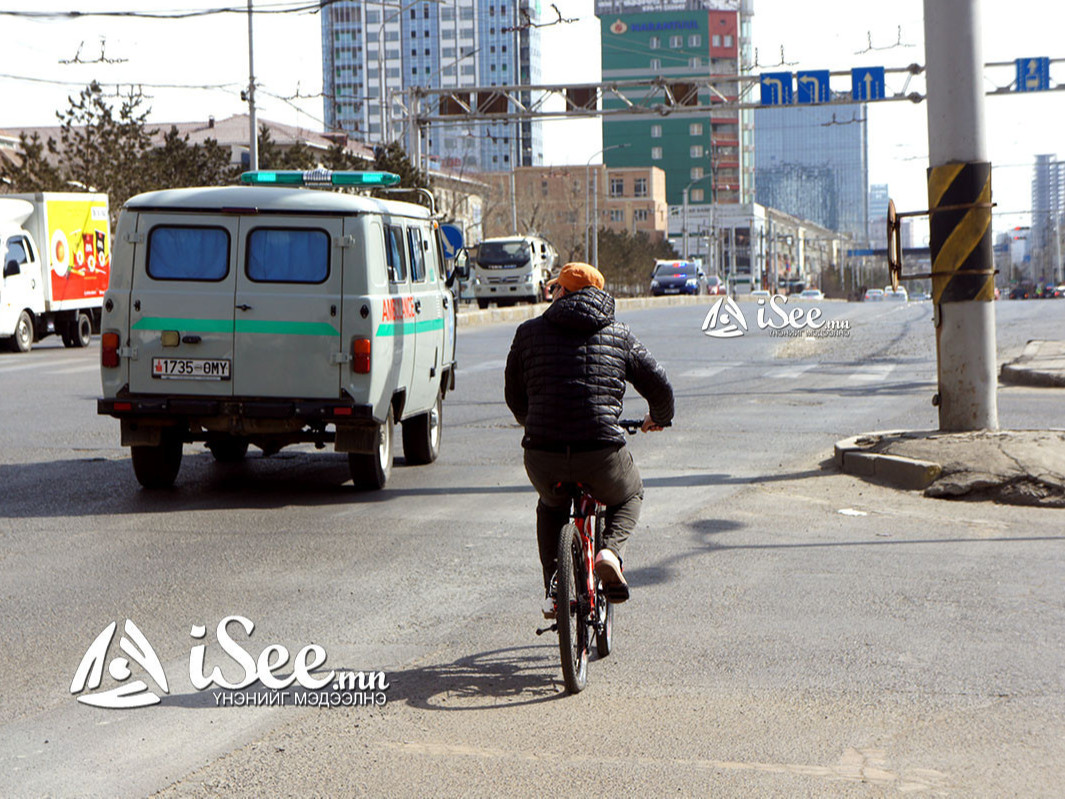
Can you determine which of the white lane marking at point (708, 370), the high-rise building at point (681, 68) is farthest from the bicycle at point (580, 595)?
the high-rise building at point (681, 68)

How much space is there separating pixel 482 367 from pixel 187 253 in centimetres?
1343

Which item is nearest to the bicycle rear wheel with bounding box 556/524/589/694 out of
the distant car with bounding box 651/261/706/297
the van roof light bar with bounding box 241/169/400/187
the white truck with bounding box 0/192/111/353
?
the van roof light bar with bounding box 241/169/400/187

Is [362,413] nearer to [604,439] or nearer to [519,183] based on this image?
[604,439]

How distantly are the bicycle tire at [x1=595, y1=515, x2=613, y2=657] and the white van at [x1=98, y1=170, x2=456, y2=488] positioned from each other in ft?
15.4

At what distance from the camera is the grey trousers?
579 cm

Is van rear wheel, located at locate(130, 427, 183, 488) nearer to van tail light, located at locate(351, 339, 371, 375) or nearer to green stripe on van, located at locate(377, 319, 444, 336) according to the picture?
van tail light, located at locate(351, 339, 371, 375)

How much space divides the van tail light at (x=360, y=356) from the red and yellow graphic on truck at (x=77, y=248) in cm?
2183

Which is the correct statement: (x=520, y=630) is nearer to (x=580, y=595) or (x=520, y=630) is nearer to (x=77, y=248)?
(x=580, y=595)

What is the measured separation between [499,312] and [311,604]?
35.6 m

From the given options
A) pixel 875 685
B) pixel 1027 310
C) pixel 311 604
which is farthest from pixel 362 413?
pixel 1027 310

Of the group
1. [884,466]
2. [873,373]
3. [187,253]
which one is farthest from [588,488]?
[873,373]

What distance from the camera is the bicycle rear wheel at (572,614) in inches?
212

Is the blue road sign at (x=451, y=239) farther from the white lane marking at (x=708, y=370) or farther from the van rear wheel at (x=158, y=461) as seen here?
the white lane marking at (x=708, y=370)

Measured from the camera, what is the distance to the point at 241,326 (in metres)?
10.5
